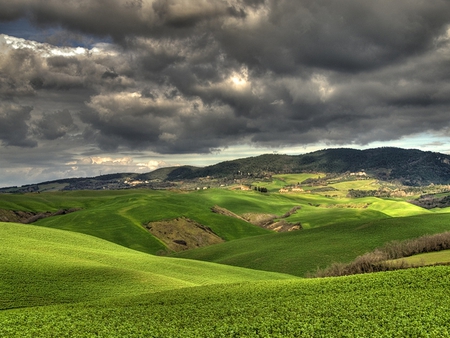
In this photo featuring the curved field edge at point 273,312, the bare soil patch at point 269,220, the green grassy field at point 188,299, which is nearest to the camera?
the curved field edge at point 273,312

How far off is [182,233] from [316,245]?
53.5 metres

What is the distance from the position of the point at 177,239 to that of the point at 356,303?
96304 mm

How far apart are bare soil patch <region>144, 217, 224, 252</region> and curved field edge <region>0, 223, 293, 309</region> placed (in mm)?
52826

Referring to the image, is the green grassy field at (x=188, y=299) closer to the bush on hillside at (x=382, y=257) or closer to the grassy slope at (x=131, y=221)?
the bush on hillside at (x=382, y=257)

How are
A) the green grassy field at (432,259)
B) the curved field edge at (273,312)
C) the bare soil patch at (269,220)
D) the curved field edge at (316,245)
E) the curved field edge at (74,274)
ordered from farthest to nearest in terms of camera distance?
the bare soil patch at (269,220) → the curved field edge at (316,245) → the green grassy field at (432,259) → the curved field edge at (74,274) → the curved field edge at (273,312)

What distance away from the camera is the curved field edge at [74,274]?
35.7 m

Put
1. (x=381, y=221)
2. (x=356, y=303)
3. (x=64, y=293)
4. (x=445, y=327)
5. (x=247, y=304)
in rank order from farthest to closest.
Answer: (x=381, y=221) → (x=64, y=293) → (x=247, y=304) → (x=356, y=303) → (x=445, y=327)

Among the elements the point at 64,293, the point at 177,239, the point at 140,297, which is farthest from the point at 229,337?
the point at 177,239

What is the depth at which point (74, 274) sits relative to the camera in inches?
1642

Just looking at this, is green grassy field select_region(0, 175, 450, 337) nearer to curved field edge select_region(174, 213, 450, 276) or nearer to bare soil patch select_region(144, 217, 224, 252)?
curved field edge select_region(174, 213, 450, 276)

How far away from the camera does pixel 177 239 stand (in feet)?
394

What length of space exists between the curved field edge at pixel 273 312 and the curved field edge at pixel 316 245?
36.0 m

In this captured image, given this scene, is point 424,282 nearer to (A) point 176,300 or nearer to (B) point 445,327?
(B) point 445,327

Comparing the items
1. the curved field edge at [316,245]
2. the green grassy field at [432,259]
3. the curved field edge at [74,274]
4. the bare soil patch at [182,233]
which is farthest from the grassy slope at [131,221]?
the green grassy field at [432,259]
